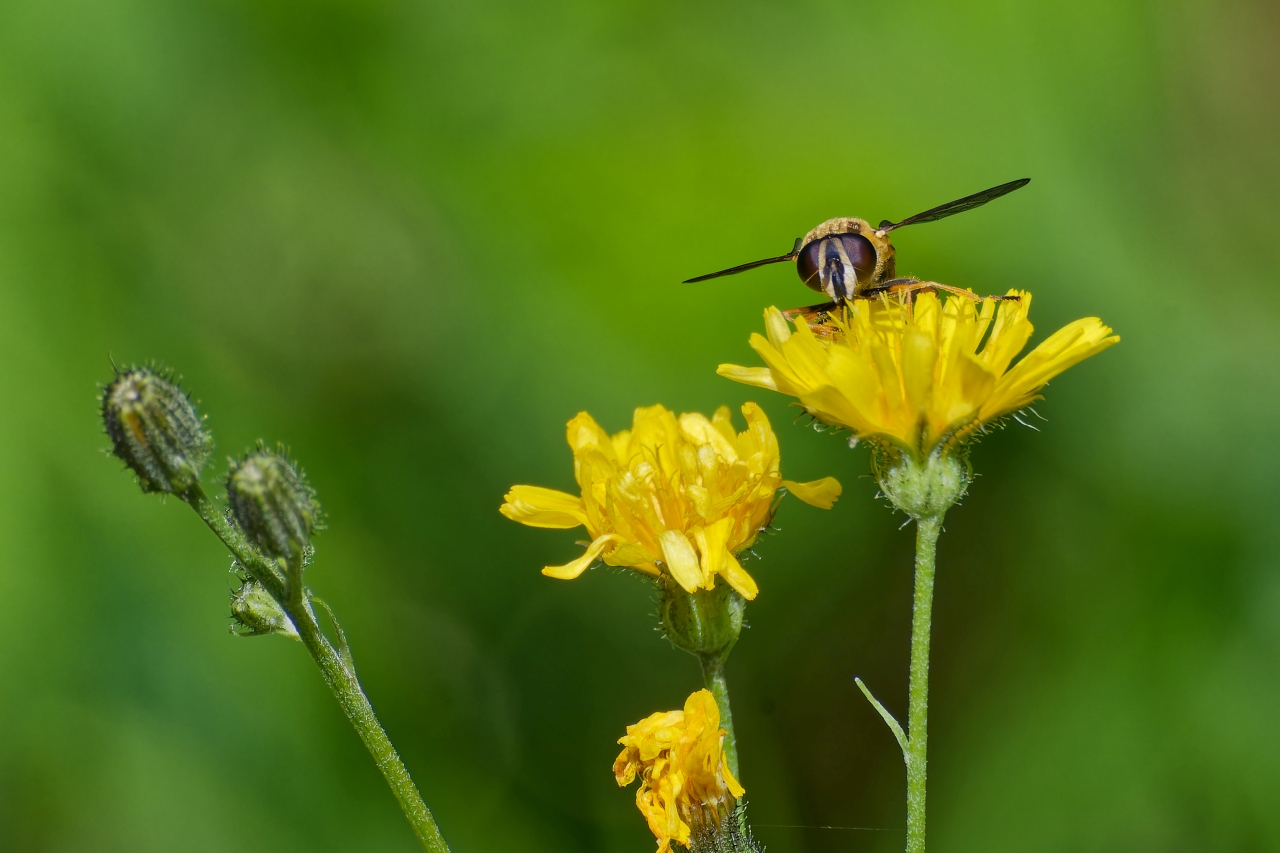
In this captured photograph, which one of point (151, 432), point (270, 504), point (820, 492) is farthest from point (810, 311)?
point (151, 432)

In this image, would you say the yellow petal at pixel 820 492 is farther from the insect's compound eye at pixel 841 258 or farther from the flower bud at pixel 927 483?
the insect's compound eye at pixel 841 258

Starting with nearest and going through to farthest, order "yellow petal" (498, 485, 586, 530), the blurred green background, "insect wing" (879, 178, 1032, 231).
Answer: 1. "yellow petal" (498, 485, 586, 530)
2. "insect wing" (879, 178, 1032, 231)
3. the blurred green background

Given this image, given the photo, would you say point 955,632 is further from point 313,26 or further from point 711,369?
point 313,26

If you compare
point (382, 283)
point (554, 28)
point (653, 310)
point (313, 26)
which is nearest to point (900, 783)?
point (653, 310)

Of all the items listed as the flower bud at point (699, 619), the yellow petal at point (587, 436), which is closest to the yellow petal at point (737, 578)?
the flower bud at point (699, 619)

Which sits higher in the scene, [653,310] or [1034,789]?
[653,310]

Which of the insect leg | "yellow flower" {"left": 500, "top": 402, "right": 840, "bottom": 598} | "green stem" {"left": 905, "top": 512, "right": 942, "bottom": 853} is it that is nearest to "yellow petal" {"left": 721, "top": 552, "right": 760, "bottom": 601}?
"yellow flower" {"left": 500, "top": 402, "right": 840, "bottom": 598}

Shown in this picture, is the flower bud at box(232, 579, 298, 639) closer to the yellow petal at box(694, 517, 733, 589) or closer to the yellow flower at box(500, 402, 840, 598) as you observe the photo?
the yellow flower at box(500, 402, 840, 598)

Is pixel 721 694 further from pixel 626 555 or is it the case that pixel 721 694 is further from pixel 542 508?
pixel 542 508
